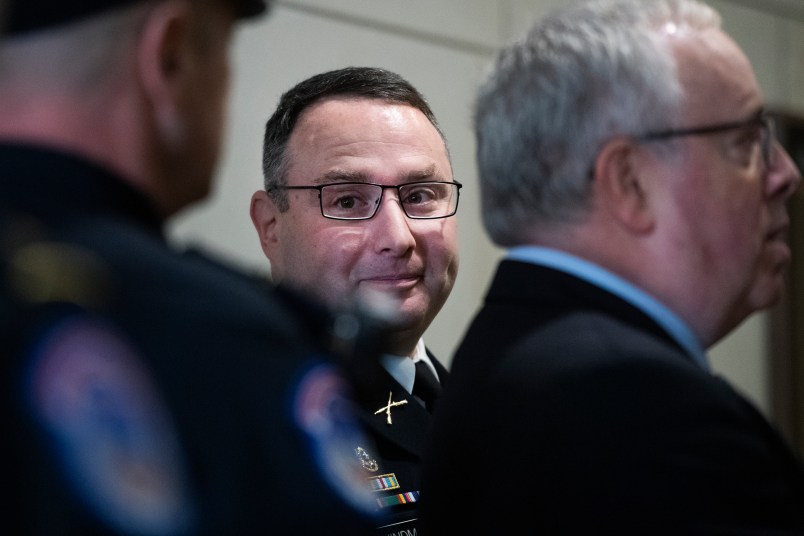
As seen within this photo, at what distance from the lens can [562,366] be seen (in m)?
1.05

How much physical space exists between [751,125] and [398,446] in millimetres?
823

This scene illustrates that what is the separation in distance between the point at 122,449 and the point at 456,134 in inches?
142

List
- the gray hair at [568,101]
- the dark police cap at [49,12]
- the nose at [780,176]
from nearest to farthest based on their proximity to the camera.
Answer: the dark police cap at [49,12] → the gray hair at [568,101] → the nose at [780,176]

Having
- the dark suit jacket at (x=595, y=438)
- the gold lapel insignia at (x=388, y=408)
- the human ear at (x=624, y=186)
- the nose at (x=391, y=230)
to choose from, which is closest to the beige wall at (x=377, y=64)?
the nose at (x=391, y=230)

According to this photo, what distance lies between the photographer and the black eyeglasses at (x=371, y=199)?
1917 millimetres

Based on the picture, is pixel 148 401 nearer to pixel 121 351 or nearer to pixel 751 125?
pixel 121 351

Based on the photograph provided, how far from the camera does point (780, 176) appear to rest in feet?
4.14

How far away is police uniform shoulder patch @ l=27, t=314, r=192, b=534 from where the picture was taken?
0.64 m

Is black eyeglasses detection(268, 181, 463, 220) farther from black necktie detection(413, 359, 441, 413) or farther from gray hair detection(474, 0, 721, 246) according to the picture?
gray hair detection(474, 0, 721, 246)

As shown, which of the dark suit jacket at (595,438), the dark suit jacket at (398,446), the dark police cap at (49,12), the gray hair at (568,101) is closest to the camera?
the dark police cap at (49,12)

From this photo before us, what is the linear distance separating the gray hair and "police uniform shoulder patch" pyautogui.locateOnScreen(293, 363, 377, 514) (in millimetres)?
519

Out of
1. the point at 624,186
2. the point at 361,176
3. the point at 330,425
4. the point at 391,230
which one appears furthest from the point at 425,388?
the point at 330,425

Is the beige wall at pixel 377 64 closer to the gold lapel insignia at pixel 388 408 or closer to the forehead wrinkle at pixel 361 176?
the forehead wrinkle at pixel 361 176

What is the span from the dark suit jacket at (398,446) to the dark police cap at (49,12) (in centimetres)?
95
